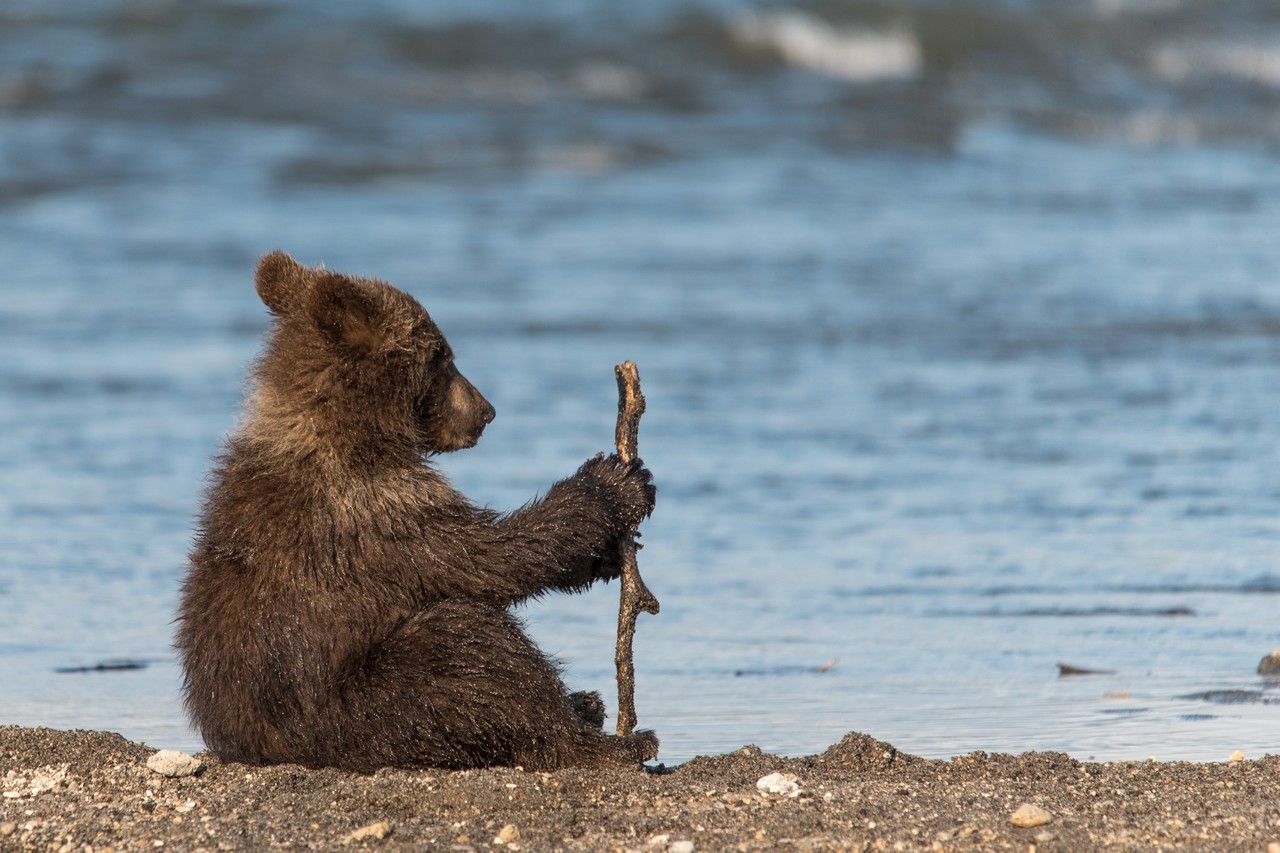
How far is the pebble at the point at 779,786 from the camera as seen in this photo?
185 inches

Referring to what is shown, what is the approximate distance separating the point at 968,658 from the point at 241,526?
285 cm

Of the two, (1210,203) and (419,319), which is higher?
(1210,203)

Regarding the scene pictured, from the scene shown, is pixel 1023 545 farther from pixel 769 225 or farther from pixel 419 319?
pixel 769 225

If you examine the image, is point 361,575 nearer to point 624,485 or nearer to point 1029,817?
point 624,485

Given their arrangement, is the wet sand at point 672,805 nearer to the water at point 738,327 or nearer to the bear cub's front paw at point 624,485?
the water at point 738,327

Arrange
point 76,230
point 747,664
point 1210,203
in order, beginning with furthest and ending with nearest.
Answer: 1. point 1210,203
2. point 76,230
3. point 747,664

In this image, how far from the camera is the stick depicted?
17.4 feet

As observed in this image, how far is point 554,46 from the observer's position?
91.8ft

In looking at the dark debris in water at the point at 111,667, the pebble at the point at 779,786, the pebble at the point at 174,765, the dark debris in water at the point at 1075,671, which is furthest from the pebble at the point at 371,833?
the dark debris in water at the point at 1075,671

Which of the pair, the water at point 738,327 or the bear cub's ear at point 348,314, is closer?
the bear cub's ear at point 348,314

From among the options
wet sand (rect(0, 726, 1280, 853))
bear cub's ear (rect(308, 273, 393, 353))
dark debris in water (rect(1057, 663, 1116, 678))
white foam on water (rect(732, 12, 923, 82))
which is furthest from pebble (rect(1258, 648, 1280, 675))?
white foam on water (rect(732, 12, 923, 82))

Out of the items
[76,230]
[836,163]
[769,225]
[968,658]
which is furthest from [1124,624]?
[836,163]

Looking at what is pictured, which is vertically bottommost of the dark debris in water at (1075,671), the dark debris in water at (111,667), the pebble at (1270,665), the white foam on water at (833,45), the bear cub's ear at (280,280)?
the dark debris in water at (111,667)

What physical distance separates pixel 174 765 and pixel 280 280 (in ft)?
4.56
